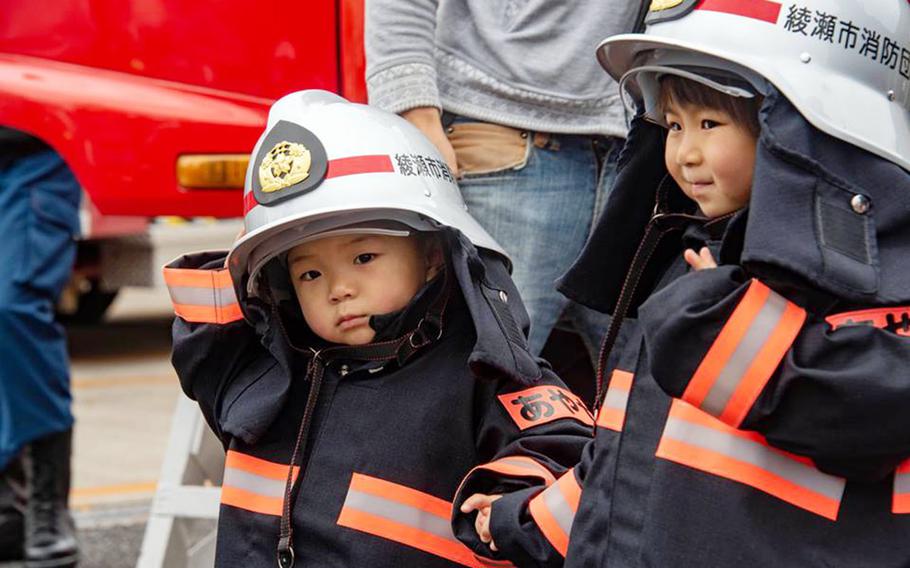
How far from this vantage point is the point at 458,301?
2.77 meters

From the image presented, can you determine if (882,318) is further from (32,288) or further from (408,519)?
(32,288)

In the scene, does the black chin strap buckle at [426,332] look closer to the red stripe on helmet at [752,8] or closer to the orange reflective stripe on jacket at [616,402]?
the orange reflective stripe on jacket at [616,402]

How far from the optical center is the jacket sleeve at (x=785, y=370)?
190 centimetres

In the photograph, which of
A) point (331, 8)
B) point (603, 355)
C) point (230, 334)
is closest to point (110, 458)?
point (331, 8)

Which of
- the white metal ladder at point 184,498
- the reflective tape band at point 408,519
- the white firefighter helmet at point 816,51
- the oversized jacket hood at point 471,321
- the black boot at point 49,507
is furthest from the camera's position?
the black boot at point 49,507

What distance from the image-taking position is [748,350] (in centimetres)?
196

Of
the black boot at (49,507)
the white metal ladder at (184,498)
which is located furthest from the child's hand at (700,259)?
the black boot at (49,507)

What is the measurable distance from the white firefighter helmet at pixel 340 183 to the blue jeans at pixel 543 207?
20 centimetres

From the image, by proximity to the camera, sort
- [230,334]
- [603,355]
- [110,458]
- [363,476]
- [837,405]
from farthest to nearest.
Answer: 1. [110,458]
2. [230,334]
3. [363,476]
4. [603,355]
5. [837,405]

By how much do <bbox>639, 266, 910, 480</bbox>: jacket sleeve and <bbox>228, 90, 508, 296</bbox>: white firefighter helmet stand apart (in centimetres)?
79

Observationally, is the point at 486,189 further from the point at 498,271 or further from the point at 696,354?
the point at 696,354

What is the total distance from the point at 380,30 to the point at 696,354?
133 centimetres

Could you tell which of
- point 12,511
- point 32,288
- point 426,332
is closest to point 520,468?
point 426,332

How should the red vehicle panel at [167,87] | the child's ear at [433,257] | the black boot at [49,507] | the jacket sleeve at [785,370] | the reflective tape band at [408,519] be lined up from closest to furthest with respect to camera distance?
the jacket sleeve at [785,370]
the reflective tape band at [408,519]
the child's ear at [433,257]
the red vehicle panel at [167,87]
the black boot at [49,507]
